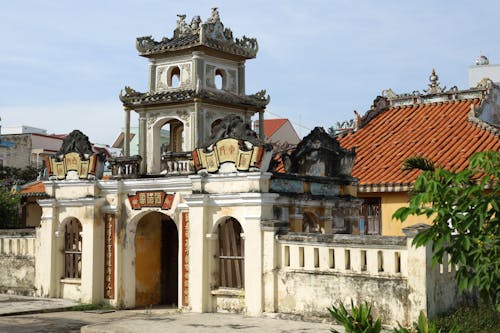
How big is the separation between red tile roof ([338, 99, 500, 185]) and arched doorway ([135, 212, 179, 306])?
6798mm

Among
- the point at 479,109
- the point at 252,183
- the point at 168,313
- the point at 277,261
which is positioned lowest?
the point at 168,313

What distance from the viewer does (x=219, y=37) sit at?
20.1 meters

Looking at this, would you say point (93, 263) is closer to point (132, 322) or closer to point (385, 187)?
point (132, 322)

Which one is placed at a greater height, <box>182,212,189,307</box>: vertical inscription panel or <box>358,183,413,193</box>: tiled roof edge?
<box>358,183,413,193</box>: tiled roof edge

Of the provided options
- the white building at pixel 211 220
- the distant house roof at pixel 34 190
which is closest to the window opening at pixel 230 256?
the white building at pixel 211 220

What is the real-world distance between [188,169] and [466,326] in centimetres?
781

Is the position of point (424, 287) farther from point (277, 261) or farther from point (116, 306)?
point (116, 306)

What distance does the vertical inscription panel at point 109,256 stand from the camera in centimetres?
1891

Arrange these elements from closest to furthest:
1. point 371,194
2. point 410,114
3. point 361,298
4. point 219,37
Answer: point 361,298 → point 219,37 → point 371,194 → point 410,114

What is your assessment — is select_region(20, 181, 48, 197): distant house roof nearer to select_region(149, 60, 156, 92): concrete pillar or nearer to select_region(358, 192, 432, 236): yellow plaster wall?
select_region(149, 60, 156, 92): concrete pillar

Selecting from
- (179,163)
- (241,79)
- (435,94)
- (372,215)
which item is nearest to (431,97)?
(435,94)

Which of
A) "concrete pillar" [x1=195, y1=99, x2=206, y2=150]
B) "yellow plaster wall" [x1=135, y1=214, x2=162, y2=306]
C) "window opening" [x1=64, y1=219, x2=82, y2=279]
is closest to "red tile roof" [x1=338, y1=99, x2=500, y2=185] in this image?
"concrete pillar" [x1=195, y1=99, x2=206, y2=150]

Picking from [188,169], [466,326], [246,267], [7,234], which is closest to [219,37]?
[188,169]

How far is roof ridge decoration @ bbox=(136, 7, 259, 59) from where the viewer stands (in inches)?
773
